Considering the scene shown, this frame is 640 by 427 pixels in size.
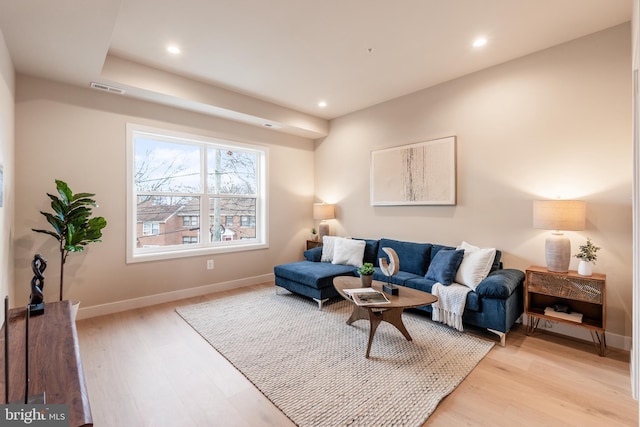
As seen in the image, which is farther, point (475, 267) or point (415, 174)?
point (415, 174)

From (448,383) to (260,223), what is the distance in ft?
11.7

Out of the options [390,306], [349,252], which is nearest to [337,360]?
[390,306]

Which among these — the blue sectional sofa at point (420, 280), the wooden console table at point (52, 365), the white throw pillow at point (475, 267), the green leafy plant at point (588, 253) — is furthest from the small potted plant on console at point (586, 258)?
the wooden console table at point (52, 365)

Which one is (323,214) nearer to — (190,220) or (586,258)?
(190,220)

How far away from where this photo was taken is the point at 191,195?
13.7 ft

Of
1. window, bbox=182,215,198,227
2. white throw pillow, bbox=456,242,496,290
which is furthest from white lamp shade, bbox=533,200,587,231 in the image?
window, bbox=182,215,198,227

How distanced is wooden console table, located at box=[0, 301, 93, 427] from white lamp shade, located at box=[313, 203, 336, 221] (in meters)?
3.49

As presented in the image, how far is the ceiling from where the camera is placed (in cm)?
230

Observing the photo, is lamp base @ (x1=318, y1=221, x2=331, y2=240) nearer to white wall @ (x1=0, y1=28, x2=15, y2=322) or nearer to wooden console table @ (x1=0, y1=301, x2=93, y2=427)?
wooden console table @ (x1=0, y1=301, x2=93, y2=427)

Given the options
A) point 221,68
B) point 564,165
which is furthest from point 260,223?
point 564,165

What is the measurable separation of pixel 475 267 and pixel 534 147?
1410mm

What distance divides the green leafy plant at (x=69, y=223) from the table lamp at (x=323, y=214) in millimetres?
2950

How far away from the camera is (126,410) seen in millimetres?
1812

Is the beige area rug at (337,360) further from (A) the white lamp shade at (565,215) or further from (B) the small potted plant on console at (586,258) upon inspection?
(A) the white lamp shade at (565,215)
